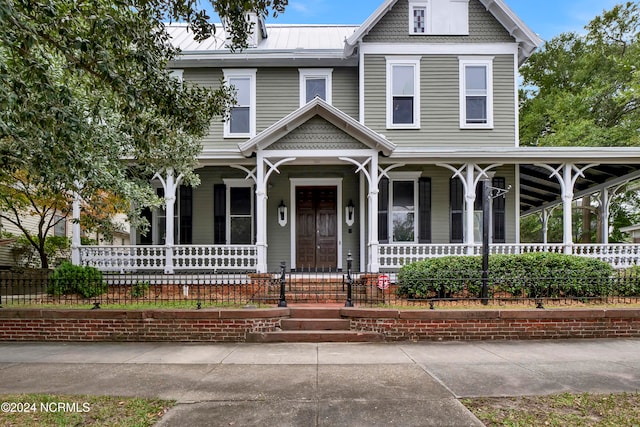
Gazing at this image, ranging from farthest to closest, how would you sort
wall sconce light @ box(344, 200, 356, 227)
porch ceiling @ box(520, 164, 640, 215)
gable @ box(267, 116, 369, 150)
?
wall sconce light @ box(344, 200, 356, 227)
porch ceiling @ box(520, 164, 640, 215)
gable @ box(267, 116, 369, 150)

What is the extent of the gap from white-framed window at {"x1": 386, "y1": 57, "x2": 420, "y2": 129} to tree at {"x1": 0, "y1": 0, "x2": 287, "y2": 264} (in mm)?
6834

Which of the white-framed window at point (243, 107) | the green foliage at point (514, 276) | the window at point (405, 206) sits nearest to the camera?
the green foliage at point (514, 276)

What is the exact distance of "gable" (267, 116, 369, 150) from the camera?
10.2 meters

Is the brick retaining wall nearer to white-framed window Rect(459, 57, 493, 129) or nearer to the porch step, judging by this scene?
the porch step

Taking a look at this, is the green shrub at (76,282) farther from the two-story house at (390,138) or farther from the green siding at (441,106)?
the green siding at (441,106)

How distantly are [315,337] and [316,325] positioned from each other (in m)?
0.34

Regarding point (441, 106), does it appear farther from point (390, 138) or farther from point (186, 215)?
point (186, 215)

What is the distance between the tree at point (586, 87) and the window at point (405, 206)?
11.6 metres

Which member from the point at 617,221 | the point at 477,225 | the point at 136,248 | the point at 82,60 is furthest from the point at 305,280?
the point at 617,221

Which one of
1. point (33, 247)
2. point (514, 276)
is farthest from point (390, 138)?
point (33, 247)

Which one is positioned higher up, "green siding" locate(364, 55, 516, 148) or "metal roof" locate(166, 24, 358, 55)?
"metal roof" locate(166, 24, 358, 55)

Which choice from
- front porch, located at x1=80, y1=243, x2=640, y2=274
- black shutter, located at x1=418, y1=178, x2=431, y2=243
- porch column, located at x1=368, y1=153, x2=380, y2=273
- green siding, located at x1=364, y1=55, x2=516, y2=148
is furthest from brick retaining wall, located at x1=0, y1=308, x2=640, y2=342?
green siding, located at x1=364, y1=55, x2=516, y2=148

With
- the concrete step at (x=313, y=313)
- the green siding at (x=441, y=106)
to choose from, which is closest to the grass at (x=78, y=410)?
the concrete step at (x=313, y=313)

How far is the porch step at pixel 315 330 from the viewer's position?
695 cm
